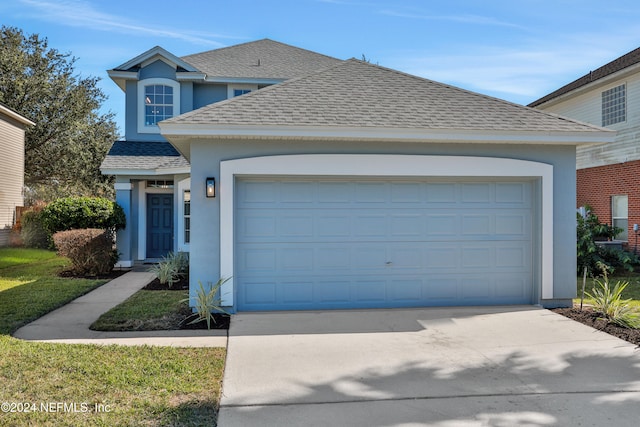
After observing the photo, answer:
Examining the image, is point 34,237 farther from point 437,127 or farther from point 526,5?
point 526,5

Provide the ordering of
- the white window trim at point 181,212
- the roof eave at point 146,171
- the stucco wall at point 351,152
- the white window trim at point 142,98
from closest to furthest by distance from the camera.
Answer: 1. the stucco wall at point 351,152
2. the roof eave at point 146,171
3. the white window trim at point 181,212
4. the white window trim at point 142,98

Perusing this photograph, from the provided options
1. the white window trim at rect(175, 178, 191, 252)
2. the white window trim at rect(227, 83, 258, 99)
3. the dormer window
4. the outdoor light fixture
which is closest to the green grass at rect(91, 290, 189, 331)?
the outdoor light fixture

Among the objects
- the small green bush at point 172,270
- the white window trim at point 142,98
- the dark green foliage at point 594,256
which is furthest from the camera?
the white window trim at point 142,98

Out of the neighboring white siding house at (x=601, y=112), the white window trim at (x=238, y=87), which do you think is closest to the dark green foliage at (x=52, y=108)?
the white window trim at (x=238, y=87)

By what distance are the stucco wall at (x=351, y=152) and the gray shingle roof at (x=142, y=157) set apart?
18.3 ft

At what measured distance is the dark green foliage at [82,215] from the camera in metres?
12.7

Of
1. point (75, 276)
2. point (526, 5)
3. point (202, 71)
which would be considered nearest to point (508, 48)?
point (526, 5)

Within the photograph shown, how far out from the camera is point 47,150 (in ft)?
82.6

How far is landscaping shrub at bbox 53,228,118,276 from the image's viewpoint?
11.2m

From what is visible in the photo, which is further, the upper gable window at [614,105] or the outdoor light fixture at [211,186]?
the upper gable window at [614,105]

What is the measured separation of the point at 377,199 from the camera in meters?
7.79

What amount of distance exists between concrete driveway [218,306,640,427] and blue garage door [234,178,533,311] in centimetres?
68

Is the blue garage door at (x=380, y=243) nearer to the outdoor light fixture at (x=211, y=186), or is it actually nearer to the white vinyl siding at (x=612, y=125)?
the outdoor light fixture at (x=211, y=186)

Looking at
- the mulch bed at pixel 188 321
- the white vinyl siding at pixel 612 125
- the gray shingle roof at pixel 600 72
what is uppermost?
the gray shingle roof at pixel 600 72
